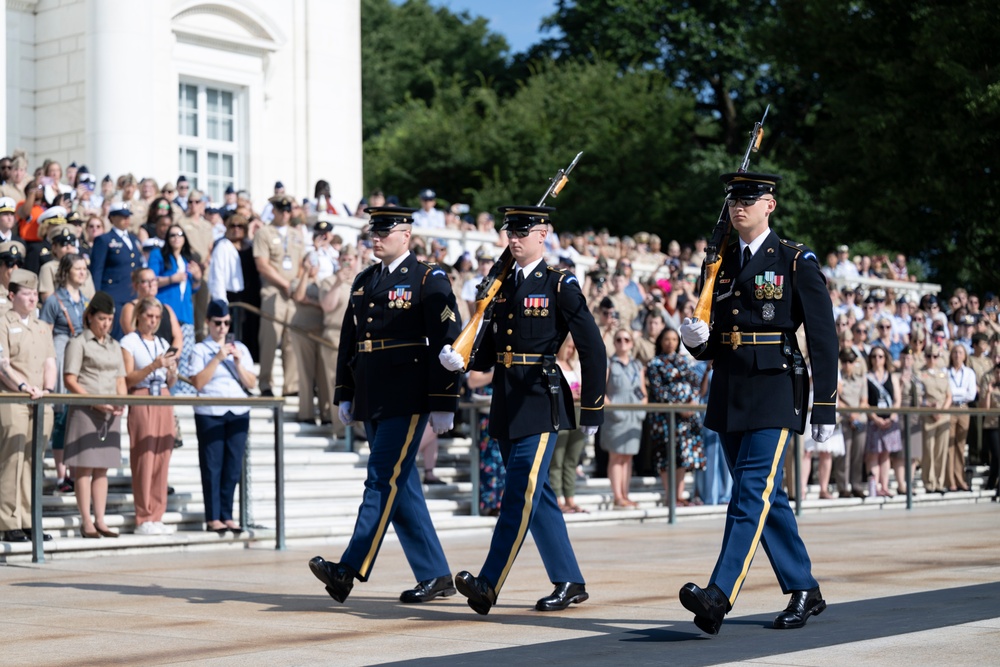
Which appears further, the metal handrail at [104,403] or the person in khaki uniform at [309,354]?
the person in khaki uniform at [309,354]

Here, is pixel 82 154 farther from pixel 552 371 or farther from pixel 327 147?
pixel 552 371

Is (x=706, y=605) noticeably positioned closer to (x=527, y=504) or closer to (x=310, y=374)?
(x=527, y=504)

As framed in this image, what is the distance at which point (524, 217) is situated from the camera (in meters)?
8.41

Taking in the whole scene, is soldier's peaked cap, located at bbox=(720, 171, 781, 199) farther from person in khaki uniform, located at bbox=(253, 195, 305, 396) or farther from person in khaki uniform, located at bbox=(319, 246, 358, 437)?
person in khaki uniform, located at bbox=(253, 195, 305, 396)

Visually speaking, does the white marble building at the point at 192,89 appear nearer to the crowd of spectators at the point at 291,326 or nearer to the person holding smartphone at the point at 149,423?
the crowd of spectators at the point at 291,326

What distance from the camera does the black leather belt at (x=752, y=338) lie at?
764cm

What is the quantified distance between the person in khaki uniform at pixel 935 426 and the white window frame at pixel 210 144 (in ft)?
44.0

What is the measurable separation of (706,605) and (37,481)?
19.1 ft

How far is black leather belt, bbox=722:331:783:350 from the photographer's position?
764 centimetres

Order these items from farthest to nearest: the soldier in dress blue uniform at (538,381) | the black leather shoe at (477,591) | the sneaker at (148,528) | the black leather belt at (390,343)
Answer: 1. the sneaker at (148,528)
2. the black leather belt at (390,343)
3. the soldier in dress blue uniform at (538,381)
4. the black leather shoe at (477,591)

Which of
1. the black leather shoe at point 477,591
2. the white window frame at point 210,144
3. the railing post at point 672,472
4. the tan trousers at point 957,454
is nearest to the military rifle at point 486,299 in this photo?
the black leather shoe at point 477,591

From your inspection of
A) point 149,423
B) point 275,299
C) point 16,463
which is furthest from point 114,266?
point 16,463

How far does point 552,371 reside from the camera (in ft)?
27.6

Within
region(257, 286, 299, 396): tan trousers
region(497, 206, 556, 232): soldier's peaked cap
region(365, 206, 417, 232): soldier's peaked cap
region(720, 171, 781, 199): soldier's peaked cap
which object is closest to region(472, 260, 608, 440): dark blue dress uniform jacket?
region(497, 206, 556, 232): soldier's peaked cap
